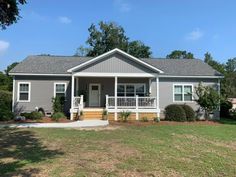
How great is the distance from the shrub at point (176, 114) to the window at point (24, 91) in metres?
10.8

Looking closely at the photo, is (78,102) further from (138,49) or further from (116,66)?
(138,49)

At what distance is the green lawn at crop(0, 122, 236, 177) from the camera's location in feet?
21.8

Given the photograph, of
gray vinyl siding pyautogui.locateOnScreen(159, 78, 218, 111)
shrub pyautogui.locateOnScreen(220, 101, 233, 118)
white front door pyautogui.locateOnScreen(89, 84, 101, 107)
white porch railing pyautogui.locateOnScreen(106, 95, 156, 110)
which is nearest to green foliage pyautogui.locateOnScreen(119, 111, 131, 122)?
white porch railing pyautogui.locateOnScreen(106, 95, 156, 110)

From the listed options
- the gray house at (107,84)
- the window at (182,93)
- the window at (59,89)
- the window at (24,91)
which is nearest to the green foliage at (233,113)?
the gray house at (107,84)

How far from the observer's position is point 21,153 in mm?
8406

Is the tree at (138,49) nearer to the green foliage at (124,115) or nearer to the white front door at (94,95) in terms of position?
the white front door at (94,95)

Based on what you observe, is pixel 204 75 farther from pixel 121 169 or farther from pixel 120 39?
pixel 120 39

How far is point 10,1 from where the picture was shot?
12.1 m

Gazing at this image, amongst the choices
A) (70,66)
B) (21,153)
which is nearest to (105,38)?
(70,66)

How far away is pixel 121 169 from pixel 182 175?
150cm

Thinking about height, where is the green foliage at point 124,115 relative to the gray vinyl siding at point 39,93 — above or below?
below

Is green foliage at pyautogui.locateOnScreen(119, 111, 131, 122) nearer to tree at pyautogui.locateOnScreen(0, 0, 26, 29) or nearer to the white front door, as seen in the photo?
the white front door

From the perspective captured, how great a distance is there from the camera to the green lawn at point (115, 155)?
6633 millimetres

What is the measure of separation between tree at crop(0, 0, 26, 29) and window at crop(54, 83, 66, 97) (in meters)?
8.61
